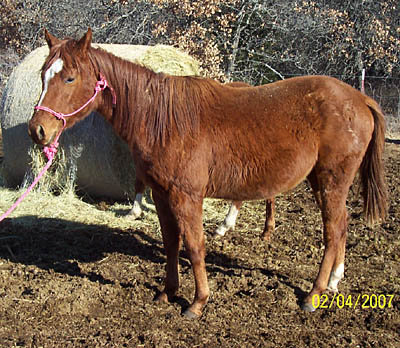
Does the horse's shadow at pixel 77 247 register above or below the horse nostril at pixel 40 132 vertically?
below

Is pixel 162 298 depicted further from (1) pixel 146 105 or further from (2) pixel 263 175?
(1) pixel 146 105

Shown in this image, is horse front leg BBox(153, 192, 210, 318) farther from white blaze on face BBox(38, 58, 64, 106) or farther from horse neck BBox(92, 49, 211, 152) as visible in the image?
white blaze on face BBox(38, 58, 64, 106)

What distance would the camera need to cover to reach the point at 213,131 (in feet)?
10.5

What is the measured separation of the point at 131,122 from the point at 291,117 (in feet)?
3.90

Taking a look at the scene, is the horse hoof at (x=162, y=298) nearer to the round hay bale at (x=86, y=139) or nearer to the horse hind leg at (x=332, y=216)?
the horse hind leg at (x=332, y=216)

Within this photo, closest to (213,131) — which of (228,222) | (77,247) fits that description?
(228,222)

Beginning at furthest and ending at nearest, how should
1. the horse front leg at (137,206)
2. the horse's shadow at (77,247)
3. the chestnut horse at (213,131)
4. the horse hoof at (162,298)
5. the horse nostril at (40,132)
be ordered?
the horse front leg at (137,206)
the horse's shadow at (77,247)
the horse hoof at (162,298)
the chestnut horse at (213,131)
the horse nostril at (40,132)

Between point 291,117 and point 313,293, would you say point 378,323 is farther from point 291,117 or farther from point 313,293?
point 291,117

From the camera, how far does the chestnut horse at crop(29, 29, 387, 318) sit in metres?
3.08

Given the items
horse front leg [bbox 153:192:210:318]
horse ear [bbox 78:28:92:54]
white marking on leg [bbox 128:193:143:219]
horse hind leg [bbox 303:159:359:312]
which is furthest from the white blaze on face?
white marking on leg [bbox 128:193:143:219]

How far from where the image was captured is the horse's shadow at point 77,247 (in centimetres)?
403

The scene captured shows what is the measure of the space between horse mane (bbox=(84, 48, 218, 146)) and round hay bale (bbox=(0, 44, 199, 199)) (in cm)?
226

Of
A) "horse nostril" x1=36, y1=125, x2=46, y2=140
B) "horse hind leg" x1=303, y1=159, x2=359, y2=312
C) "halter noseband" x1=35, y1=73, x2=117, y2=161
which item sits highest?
"halter noseband" x1=35, y1=73, x2=117, y2=161
